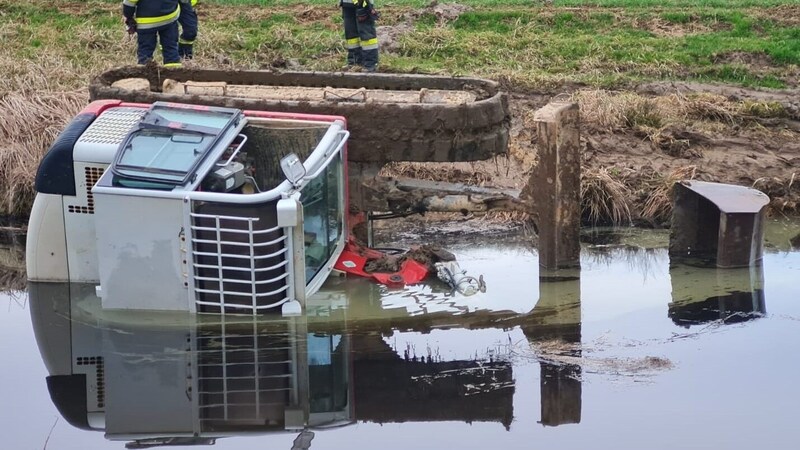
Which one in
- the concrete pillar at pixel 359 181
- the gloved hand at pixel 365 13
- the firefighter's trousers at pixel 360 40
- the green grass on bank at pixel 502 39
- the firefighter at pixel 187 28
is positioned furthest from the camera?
the green grass on bank at pixel 502 39

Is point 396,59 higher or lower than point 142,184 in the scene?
lower

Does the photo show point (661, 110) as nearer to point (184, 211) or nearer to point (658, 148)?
point (658, 148)

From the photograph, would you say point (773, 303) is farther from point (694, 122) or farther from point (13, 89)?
point (13, 89)

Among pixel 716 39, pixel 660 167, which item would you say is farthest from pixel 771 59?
pixel 660 167

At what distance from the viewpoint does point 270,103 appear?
9273mm

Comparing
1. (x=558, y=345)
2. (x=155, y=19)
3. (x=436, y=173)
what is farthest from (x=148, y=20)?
(x=558, y=345)

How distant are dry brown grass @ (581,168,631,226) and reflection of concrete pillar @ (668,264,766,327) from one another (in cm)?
123

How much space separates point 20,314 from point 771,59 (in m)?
9.88

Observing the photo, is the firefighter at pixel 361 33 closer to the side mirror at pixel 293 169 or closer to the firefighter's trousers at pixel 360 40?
the firefighter's trousers at pixel 360 40

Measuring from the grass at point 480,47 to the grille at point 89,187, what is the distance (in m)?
2.72

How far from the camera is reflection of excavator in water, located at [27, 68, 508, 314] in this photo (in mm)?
7785

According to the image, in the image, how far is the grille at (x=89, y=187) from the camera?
8.39m

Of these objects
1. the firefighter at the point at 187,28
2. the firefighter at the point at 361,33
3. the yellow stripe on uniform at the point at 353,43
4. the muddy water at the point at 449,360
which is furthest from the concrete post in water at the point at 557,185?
the firefighter at the point at 187,28

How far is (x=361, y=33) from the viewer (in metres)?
13.8
